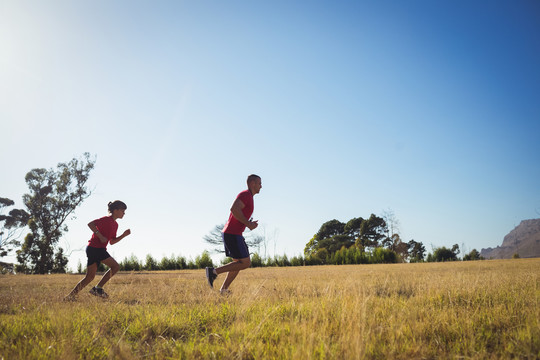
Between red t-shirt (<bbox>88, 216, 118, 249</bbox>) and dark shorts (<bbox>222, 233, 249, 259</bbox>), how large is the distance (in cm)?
211

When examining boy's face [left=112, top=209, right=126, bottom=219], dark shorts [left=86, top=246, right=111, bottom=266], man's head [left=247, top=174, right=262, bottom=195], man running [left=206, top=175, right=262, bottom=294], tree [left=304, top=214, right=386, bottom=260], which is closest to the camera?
man running [left=206, top=175, right=262, bottom=294]

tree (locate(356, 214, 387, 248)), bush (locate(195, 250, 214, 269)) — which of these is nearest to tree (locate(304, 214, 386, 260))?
tree (locate(356, 214, 387, 248))

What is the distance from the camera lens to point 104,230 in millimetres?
5340

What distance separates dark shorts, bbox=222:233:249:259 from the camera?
4.95 m

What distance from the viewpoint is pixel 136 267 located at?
23.2 meters

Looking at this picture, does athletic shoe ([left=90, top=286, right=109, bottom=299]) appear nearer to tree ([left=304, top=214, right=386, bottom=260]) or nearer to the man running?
the man running

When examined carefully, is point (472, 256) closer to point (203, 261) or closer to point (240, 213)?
point (203, 261)

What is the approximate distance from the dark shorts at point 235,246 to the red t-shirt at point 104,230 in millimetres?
2113

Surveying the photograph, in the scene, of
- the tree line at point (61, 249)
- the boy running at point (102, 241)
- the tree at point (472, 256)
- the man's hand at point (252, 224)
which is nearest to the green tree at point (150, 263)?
the tree line at point (61, 249)

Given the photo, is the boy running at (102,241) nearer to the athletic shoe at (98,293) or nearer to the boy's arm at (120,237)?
the boy's arm at (120,237)

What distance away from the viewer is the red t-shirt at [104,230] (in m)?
5.30

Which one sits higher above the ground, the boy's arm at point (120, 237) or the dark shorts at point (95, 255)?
the boy's arm at point (120, 237)

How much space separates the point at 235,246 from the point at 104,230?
2401mm

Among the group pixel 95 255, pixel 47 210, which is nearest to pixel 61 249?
pixel 47 210
